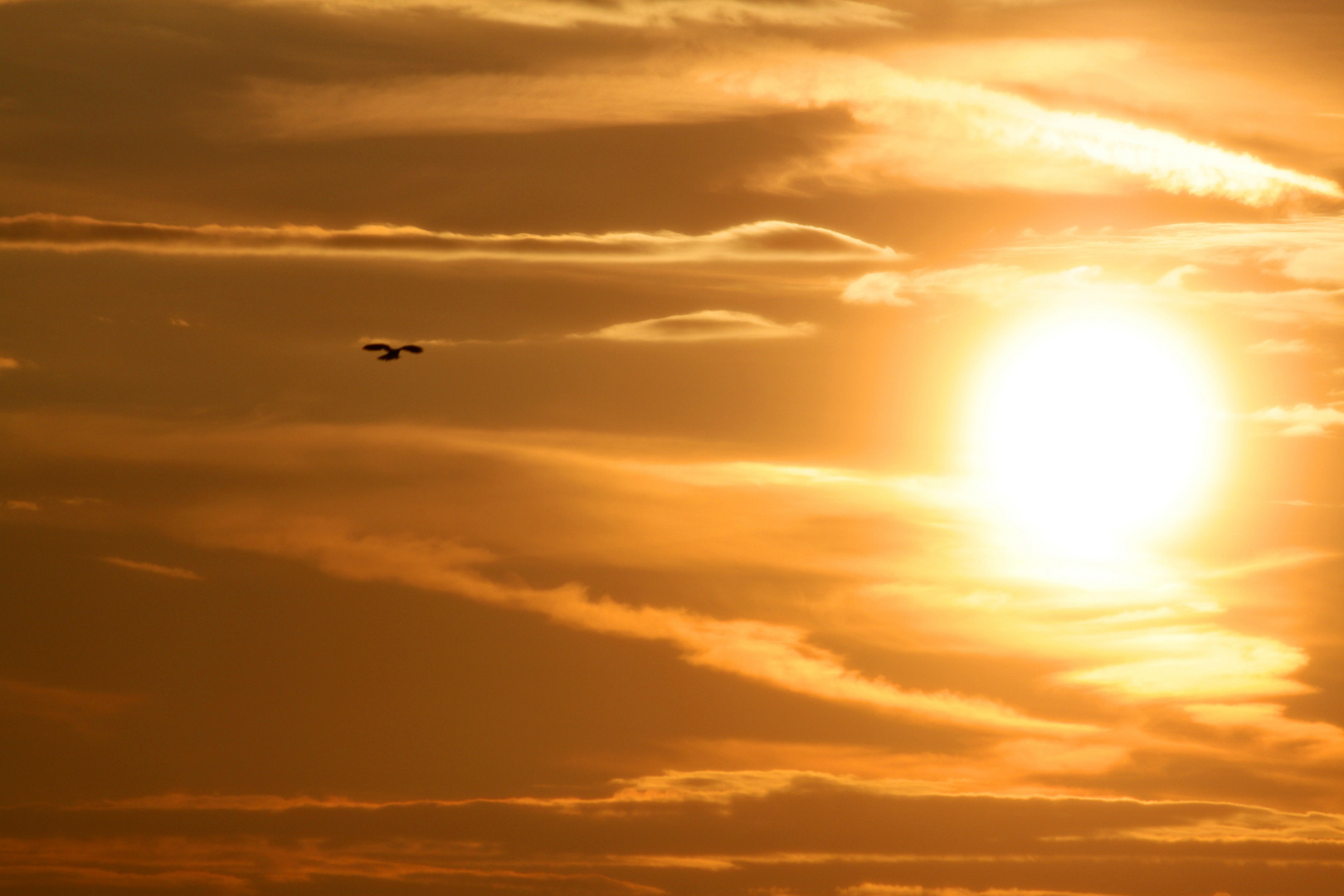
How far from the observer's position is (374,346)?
99.8 meters
